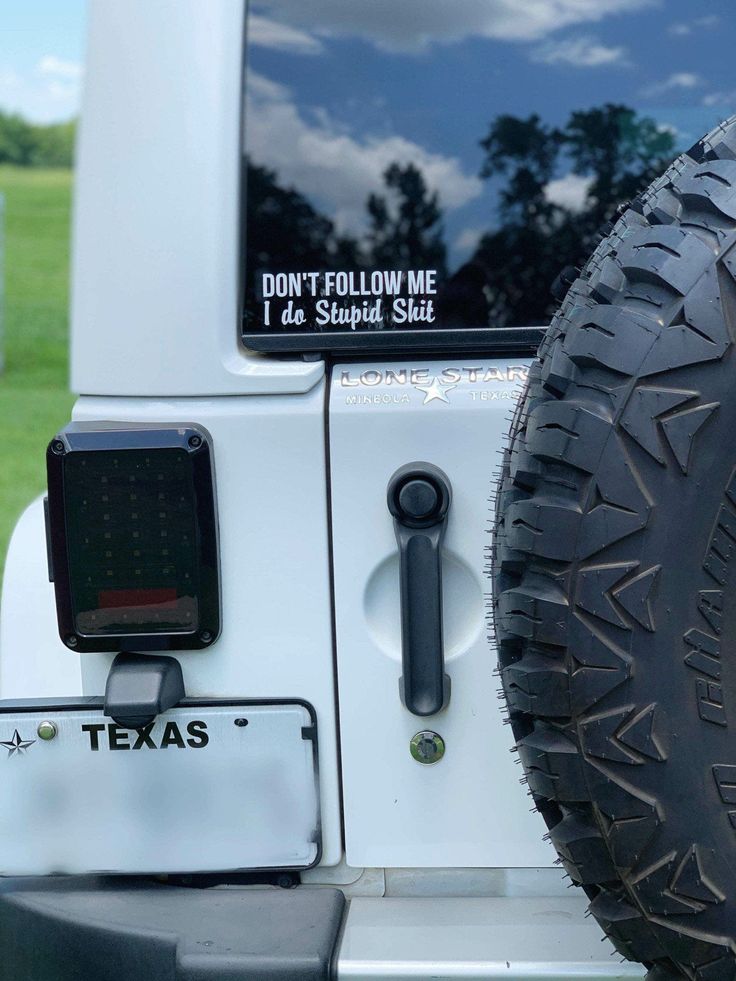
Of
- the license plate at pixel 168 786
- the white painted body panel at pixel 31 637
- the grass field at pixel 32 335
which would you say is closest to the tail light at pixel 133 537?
the license plate at pixel 168 786

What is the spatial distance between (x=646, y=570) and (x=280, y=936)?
2.68 feet

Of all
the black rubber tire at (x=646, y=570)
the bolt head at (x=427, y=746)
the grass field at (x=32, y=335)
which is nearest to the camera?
the black rubber tire at (x=646, y=570)

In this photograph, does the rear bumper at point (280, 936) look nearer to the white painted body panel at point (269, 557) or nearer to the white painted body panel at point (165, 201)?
the white painted body panel at point (269, 557)

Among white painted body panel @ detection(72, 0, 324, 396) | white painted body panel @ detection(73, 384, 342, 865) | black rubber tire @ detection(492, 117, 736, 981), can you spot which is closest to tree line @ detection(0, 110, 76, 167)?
white painted body panel @ detection(72, 0, 324, 396)

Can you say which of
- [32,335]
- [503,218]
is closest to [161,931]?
[503,218]

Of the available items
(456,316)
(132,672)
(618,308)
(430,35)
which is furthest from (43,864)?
(430,35)

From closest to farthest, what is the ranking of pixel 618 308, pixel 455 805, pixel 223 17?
pixel 618 308 < pixel 223 17 < pixel 455 805

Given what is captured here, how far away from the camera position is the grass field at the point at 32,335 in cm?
923

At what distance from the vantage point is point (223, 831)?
2055 mm

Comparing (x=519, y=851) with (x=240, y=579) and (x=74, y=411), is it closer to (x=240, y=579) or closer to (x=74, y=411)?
(x=240, y=579)

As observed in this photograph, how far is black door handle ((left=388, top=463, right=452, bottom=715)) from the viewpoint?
6.41ft

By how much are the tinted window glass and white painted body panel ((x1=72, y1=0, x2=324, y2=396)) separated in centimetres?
5

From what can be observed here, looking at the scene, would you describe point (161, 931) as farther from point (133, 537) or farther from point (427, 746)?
point (133, 537)

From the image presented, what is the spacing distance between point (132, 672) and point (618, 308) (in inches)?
36.6
